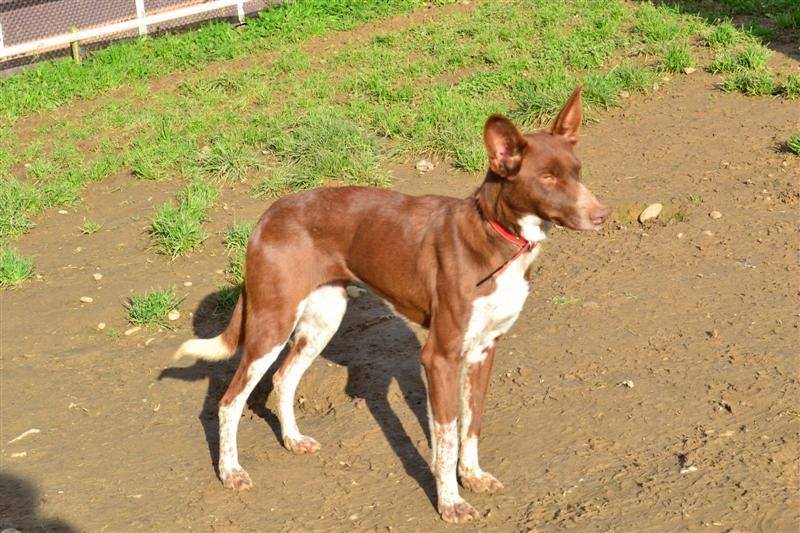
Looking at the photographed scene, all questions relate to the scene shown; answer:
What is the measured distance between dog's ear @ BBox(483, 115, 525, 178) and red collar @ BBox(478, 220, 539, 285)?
0.25 m

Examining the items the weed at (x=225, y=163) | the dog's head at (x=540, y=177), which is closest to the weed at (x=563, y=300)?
the dog's head at (x=540, y=177)

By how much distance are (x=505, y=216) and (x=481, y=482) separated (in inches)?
52.4

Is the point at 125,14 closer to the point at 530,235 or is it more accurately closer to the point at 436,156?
the point at 436,156

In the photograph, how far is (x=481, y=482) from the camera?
16.6ft

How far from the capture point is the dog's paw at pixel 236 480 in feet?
17.7

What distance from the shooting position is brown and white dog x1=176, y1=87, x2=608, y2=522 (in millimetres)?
4457

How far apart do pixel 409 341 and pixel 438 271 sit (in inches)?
74.4

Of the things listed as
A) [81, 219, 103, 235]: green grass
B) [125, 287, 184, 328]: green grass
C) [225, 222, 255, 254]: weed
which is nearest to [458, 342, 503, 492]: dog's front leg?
[125, 287, 184, 328]: green grass

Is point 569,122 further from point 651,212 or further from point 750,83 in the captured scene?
point 750,83

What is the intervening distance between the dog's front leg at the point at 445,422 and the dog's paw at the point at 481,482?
0.16 m

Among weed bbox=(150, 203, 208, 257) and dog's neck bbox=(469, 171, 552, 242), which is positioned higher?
dog's neck bbox=(469, 171, 552, 242)

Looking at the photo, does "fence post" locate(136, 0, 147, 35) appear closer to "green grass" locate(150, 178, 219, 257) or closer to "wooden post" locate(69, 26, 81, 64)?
"wooden post" locate(69, 26, 81, 64)

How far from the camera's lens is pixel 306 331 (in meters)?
5.70

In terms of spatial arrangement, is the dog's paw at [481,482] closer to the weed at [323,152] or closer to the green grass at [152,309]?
the green grass at [152,309]
